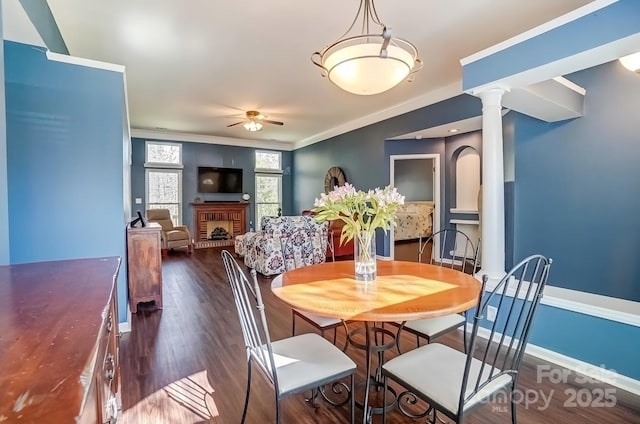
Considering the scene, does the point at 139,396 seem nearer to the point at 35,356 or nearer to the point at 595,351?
the point at 35,356

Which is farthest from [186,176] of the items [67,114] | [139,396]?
[139,396]

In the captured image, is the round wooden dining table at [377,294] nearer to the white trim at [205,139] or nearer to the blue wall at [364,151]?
the blue wall at [364,151]

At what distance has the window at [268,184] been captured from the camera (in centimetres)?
911

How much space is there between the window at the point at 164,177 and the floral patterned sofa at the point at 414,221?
5734mm

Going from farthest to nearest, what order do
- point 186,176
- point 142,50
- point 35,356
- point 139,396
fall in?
point 186,176 → point 142,50 → point 139,396 → point 35,356

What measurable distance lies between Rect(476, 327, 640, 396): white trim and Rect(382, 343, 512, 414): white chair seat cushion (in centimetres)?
126

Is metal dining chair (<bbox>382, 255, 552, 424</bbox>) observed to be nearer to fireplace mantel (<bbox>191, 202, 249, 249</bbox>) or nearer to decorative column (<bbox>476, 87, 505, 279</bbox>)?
decorative column (<bbox>476, 87, 505, 279</bbox>)

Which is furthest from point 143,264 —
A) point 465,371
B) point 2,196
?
point 465,371

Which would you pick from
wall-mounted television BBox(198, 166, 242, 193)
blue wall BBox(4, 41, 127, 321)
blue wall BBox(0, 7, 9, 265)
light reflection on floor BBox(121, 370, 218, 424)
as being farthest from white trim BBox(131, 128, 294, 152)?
light reflection on floor BBox(121, 370, 218, 424)

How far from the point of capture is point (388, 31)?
1.76m

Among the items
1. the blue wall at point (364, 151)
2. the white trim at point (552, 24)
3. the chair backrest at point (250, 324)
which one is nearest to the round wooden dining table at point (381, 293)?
the chair backrest at point (250, 324)

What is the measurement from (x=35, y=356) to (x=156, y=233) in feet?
10.2

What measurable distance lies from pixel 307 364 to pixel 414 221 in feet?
24.7

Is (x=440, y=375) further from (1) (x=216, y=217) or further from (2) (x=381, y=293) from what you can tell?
(1) (x=216, y=217)
